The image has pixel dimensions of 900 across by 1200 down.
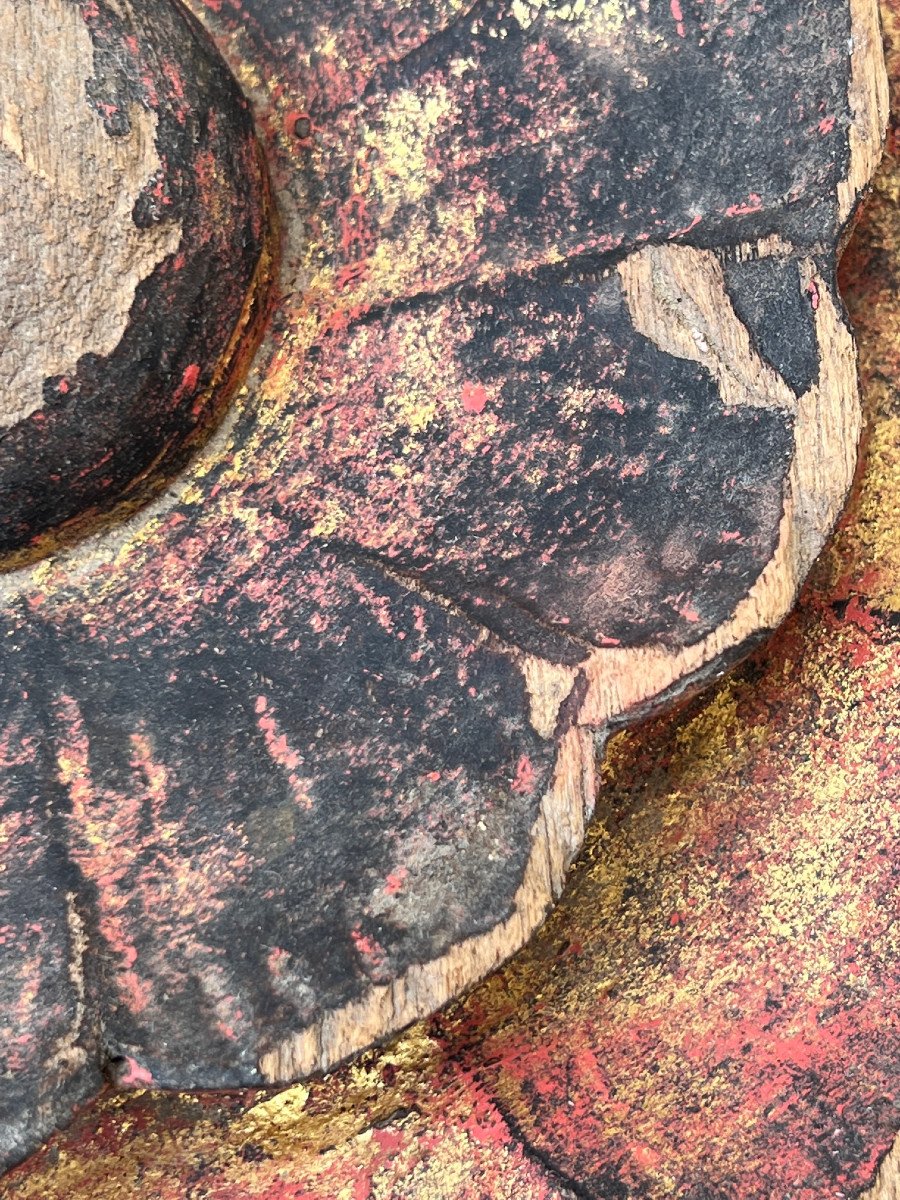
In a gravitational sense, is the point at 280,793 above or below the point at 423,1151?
above

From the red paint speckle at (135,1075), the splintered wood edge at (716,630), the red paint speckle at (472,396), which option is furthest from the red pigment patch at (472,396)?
the red paint speckle at (135,1075)

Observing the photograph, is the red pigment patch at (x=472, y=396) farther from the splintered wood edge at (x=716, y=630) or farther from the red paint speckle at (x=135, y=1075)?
the red paint speckle at (x=135, y=1075)

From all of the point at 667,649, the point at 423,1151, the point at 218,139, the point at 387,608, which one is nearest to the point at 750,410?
the point at 667,649

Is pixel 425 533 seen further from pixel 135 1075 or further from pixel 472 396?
pixel 135 1075

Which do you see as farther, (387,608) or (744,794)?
(744,794)

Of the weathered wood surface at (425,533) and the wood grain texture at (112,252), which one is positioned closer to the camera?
the wood grain texture at (112,252)

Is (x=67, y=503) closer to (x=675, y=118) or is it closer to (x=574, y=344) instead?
(x=574, y=344)

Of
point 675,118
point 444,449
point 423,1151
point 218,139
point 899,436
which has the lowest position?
point 423,1151

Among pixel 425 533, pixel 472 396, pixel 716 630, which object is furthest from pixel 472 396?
pixel 716 630

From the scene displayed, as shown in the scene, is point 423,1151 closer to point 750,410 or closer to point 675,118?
point 750,410
